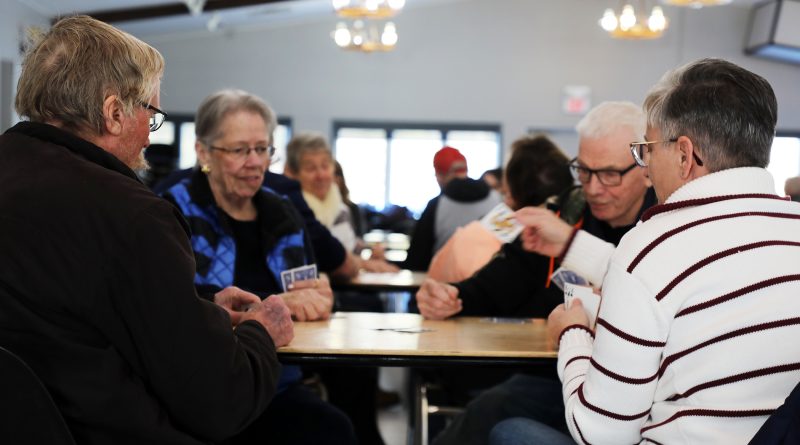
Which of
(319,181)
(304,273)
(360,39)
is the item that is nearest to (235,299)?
(304,273)

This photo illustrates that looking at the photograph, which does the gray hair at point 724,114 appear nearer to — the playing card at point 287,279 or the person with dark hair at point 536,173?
the playing card at point 287,279

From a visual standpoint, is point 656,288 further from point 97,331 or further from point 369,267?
point 369,267

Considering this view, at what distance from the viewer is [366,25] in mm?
13578

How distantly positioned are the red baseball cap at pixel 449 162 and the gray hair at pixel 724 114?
15.6ft

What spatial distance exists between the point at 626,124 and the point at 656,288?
1307 millimetres

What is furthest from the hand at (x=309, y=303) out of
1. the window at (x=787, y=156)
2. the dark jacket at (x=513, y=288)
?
the window at (x=787, y=156)

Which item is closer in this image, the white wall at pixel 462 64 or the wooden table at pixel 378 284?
the wooden table at pixel 378 284

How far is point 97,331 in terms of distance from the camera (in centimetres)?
152

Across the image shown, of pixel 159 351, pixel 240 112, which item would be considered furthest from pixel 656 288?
pixel 240 112

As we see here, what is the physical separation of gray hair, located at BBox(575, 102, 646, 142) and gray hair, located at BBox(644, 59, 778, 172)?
107 cm

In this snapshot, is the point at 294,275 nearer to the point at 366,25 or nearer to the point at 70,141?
the point at 70,141

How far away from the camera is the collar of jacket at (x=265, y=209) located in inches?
112

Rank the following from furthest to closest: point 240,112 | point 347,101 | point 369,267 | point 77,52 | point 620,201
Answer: point 347,101, point 369,267, point 240,112, point 620,201, point 77,52

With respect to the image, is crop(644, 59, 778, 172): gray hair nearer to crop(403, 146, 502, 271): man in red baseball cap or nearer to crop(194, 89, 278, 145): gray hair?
crop(194, 89, 278, 145): gray hair
